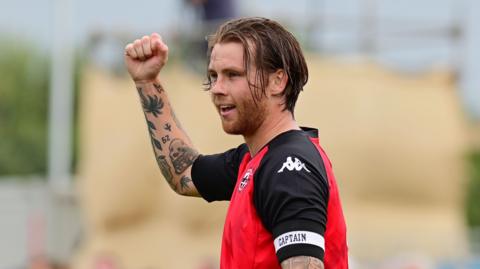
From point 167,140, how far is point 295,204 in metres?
1.37

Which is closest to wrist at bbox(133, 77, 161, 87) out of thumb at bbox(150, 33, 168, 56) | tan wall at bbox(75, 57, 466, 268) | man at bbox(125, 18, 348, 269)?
→ thumb at bbox(150, 33, 168, 56)

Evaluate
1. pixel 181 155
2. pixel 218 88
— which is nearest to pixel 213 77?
pixel 218 88

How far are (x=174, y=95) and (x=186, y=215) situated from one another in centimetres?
137

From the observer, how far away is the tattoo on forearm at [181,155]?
6.28 m

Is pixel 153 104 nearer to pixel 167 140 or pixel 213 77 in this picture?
pixel 167 140

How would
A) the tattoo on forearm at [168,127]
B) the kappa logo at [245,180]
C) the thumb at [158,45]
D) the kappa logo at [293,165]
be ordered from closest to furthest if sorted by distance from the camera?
the kappa logo at [293,165] → the kappa logo at [245,180] → the thumb at [158,45] → the tattoo on forearm at [168,127]

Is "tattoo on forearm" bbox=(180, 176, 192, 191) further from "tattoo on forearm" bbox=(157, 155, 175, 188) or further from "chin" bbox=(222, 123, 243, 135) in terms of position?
"chin" bbox=(222, 123, 243, 135)

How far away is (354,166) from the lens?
52.2ft

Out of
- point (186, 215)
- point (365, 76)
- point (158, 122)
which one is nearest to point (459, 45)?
point (365, 76)

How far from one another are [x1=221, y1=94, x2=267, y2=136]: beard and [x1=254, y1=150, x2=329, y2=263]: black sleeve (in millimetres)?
260

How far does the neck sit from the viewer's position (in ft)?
17.9

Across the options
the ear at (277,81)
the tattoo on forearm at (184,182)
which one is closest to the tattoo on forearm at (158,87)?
the tattoo on forearm at (184,182)

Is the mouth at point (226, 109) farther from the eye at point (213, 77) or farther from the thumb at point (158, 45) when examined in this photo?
the thumb at point (158, 45)

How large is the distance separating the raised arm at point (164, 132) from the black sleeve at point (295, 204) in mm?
1056
